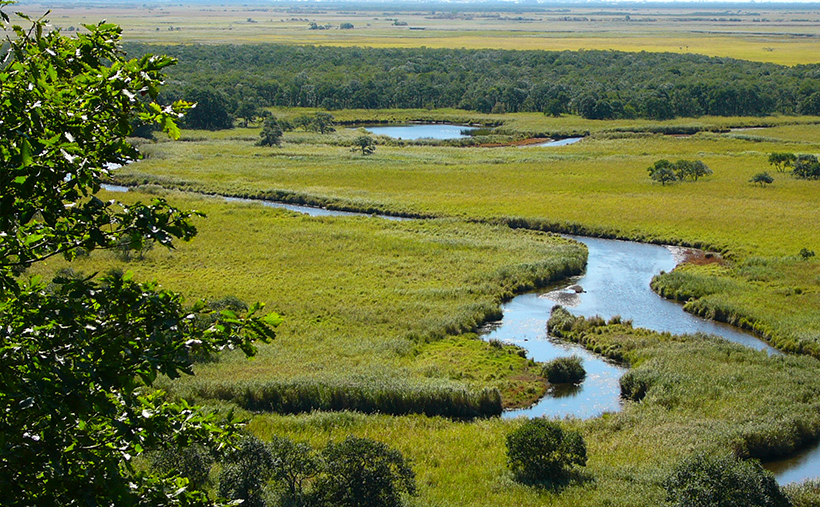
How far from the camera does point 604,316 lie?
1438 inches

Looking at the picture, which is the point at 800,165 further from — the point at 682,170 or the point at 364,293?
the point at 364,293

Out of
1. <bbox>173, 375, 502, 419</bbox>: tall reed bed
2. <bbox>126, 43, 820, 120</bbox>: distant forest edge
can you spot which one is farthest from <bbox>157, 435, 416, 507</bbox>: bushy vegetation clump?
<bbox>126, 43, 820, 120</bbox>: distant forest edge

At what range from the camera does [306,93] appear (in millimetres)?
130500

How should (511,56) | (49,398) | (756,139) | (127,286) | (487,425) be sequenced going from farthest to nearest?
(511,56) → (756,139) → (487,425) → (127,286) → (49,398)

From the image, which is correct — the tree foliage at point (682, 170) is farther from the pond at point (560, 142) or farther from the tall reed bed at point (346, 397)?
the tall reed bed at point (346, 397)

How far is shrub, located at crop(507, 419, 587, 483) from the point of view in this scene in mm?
20547

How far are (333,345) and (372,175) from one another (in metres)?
42.3

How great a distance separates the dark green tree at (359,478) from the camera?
59.7ft

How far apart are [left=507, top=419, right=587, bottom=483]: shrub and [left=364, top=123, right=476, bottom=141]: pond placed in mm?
79476

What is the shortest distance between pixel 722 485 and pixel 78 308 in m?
15.4

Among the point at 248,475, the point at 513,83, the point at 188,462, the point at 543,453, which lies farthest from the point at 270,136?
the point at 248,475

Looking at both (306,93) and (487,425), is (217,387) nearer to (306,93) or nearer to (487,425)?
(487,425)

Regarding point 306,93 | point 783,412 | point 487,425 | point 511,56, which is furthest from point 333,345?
point 511,56

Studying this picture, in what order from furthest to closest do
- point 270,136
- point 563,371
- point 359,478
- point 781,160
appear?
point 270,136, point 781,160, point 563,371, point 359,478
